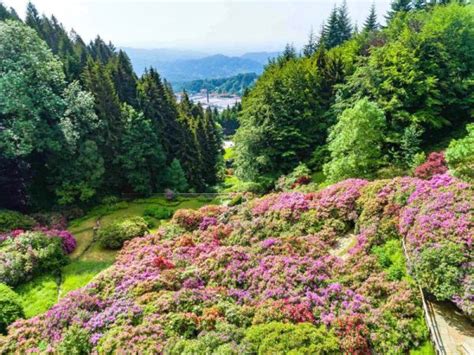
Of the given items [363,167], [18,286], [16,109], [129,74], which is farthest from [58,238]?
[129,74]

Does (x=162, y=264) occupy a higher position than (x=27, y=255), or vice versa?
(x=162, y=264)

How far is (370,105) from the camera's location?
65.7 feet

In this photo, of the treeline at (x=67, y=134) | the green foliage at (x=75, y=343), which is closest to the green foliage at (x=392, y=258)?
the green foliage at (x=75, y=343)

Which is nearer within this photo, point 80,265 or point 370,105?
Result: point 80,265

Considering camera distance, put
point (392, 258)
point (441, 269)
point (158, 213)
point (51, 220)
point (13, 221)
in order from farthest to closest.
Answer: point (158, 213) → point (51, 220) → point (13, 221) → point (392, 258) → point (441, 269)

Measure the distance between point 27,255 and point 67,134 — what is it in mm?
11897

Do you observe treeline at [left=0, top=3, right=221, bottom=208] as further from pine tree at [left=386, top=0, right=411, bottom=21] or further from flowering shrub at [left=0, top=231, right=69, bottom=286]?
pine tree at [left=386, top=0, right=411, bottom=21]

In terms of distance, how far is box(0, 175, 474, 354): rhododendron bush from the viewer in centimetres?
939

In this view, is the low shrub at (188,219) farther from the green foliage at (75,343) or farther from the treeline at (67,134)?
the treeline at (67,134)

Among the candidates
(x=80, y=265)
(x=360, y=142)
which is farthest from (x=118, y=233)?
(x=360, y=142)

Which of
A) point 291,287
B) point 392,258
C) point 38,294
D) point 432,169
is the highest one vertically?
point 432,169

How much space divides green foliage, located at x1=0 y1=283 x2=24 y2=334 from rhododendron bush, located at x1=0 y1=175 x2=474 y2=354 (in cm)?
111

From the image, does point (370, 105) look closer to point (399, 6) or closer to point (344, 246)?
point (344, 246)

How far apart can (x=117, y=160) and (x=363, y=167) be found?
21444 millimetres
